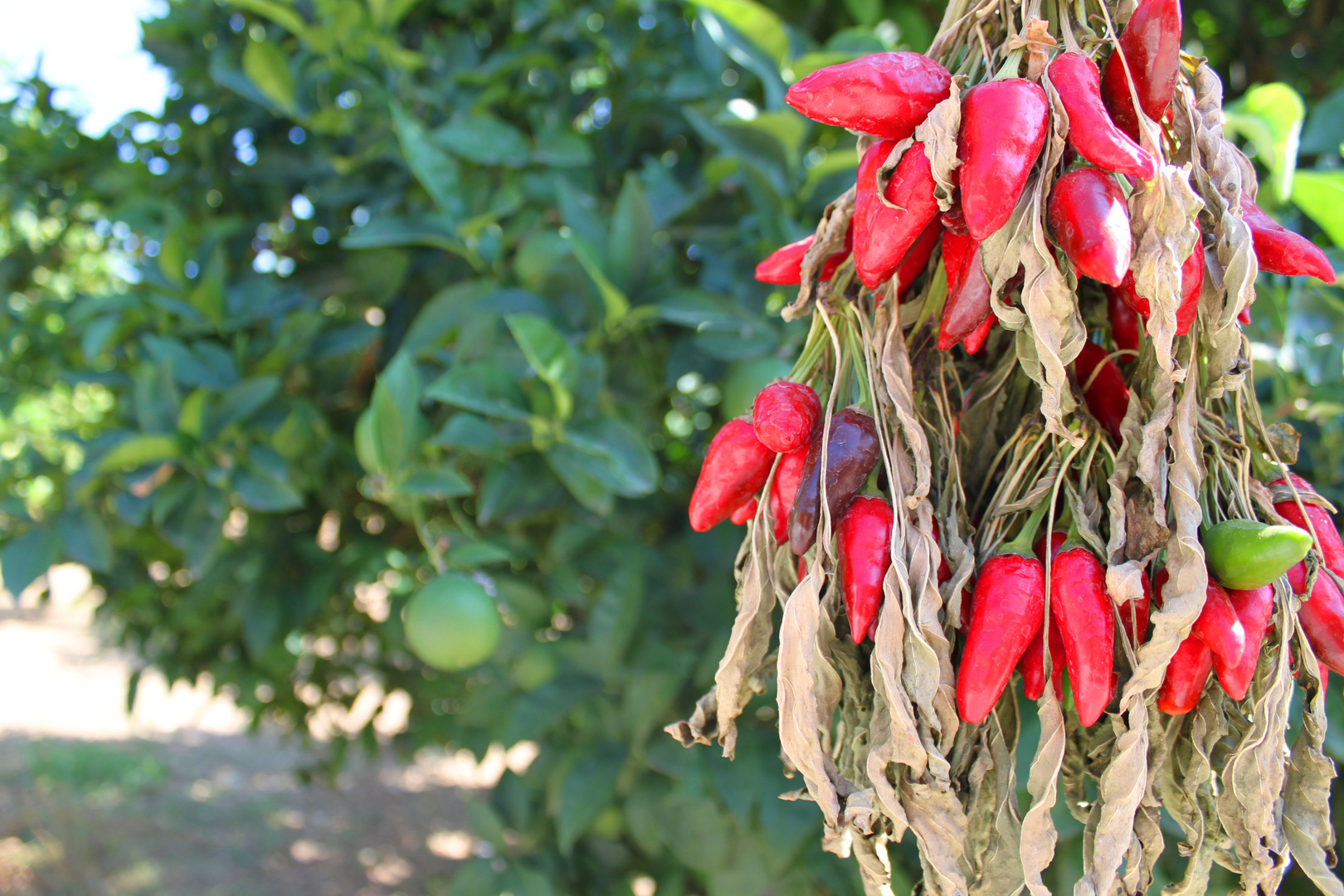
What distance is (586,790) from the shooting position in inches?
48.2

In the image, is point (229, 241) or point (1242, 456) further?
point (229, 241)

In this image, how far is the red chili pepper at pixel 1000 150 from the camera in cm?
41

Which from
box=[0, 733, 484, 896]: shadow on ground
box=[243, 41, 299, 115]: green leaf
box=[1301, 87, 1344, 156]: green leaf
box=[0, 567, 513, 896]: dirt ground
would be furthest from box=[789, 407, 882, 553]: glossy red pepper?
box=[0, 733, 484, 896]: shadow on ground

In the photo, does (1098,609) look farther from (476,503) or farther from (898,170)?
(476,503)

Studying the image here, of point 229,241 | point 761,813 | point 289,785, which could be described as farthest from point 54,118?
point 289,785

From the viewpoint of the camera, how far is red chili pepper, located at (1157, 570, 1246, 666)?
0.43m

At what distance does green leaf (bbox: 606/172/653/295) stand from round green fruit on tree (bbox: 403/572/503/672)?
421mm

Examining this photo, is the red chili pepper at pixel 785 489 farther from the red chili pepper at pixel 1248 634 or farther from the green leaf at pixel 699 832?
the green leaf at pixel 699 832

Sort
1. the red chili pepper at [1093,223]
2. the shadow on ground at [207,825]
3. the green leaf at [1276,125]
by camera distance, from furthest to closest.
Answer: the shadow on ground at [207,825] < the green leaf at [1276,125] < the red chili pepper at [1093,223]

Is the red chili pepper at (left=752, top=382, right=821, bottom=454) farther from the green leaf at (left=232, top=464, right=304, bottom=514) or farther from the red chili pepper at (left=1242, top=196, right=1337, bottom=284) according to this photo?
the green leaf at (left=232, top=464, right=304, bottom=514)

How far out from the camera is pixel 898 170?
452 millimetres

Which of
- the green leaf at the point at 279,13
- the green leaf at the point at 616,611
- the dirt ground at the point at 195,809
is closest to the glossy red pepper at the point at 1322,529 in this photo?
A: the green leaf at the point at 616,611

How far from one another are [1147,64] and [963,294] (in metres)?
0.14

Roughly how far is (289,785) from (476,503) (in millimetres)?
2077
